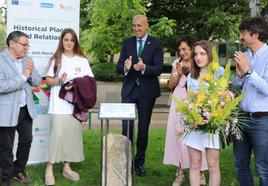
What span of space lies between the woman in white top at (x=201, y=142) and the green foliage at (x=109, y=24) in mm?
6977

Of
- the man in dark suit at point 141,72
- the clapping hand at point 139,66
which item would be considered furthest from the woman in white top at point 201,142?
the man in dark suit at point 141,72

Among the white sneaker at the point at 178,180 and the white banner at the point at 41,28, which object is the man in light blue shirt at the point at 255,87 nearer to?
the white sneaker at the point at 178,180

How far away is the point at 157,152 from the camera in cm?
848

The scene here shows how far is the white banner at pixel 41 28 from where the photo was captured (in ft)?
22.2

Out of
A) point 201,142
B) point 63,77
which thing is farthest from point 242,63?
point 63,77

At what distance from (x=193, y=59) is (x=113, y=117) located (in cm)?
112

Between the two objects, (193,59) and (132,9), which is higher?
(132,9)

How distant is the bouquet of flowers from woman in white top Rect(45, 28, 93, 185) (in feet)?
6.51

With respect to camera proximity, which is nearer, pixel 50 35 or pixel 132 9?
pixel 50 35

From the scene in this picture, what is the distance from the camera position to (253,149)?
4.96 m

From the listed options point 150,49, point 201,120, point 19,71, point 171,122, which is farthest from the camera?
point 150,49

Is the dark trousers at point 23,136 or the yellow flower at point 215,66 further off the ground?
the yellow flower at point 215,66

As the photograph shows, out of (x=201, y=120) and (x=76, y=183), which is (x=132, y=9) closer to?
(x=76, y=183)

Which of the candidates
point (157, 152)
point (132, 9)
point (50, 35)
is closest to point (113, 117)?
point (50, 35)
